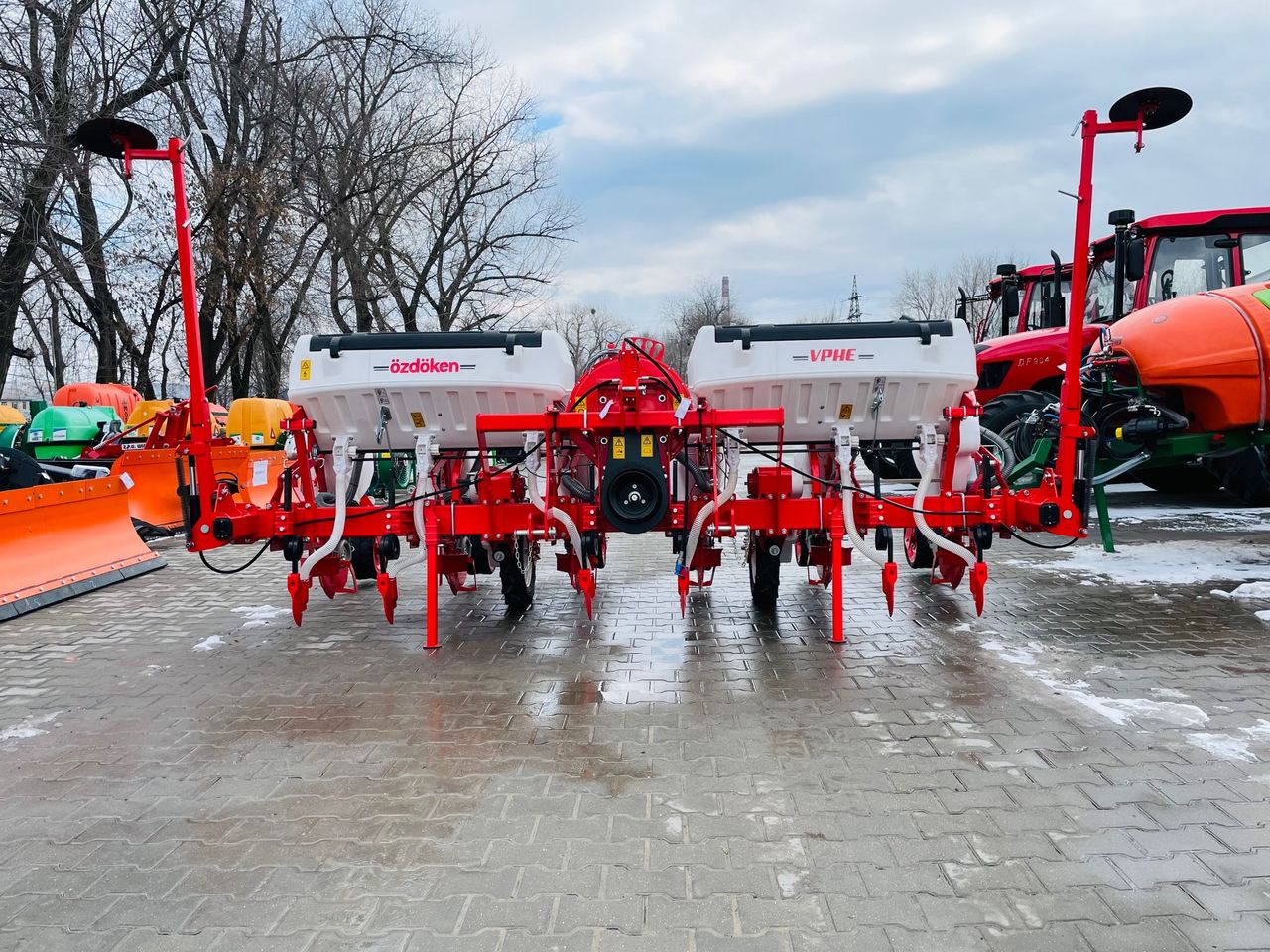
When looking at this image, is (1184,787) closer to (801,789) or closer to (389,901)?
(801,789)

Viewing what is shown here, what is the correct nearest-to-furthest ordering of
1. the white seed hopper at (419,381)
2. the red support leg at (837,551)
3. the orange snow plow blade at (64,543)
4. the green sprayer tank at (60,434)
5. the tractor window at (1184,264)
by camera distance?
the red support leg at (837,551), the white seed hopper at (419,381), the orange snow plow blade at (64,543), the tractor window at (1184,264), the green sprayer tank at (60,434)

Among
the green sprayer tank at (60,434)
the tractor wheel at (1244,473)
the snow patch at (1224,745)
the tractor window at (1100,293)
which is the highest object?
the tractor window at (1100,293)

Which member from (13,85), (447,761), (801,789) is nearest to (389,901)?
(447,761)

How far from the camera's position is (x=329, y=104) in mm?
24688

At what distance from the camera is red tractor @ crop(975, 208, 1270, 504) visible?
9383 mm

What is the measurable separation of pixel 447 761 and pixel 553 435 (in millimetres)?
2032

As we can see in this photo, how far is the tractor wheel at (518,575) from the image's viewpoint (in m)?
6.20

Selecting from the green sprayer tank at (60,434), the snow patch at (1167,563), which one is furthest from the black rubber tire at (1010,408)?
the green sprayer tank at (60,434)

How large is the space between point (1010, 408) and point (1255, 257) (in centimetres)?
287

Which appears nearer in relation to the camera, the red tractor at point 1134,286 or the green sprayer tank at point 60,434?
the red tractor at point 1134,286

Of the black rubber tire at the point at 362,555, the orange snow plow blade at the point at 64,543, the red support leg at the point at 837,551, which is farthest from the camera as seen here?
the orange snow plow blade at the point at 64,543

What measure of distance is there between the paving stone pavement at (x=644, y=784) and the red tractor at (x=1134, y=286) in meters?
4.28

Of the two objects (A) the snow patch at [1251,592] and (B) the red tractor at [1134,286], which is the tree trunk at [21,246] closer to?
(B) the red tractor at [1134,286]

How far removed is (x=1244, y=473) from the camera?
10148 mm
